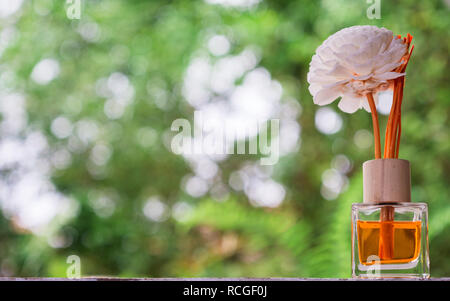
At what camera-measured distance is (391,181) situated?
511mm

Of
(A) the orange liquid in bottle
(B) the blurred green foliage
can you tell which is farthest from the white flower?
(B) the blurred green foliage

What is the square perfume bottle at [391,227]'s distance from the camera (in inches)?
20.1

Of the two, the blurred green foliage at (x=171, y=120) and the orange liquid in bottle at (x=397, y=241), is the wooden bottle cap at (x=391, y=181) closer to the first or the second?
the orange liquid in bottle at (x=397, y=241)

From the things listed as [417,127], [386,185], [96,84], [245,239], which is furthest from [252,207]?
[386,185]

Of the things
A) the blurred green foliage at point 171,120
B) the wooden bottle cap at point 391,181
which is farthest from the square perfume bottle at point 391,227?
the blurred green foliage at point 171,120

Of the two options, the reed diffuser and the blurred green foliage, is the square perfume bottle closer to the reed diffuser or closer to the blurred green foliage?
the reed diffuser

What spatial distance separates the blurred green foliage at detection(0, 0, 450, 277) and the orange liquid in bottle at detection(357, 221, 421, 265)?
1.20 meters

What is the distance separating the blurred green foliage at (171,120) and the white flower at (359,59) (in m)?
1.24

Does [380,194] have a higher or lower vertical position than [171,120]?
lower

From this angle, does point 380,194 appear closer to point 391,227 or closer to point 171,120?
point 391,227

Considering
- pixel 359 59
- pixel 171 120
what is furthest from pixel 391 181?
pixel 171 120

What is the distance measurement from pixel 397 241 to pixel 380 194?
51 mm

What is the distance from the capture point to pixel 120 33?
2.06 metres
